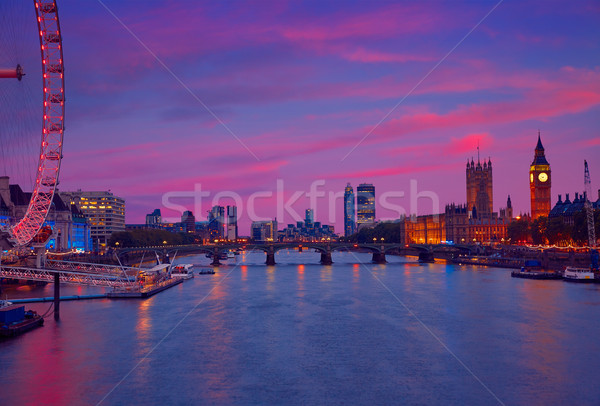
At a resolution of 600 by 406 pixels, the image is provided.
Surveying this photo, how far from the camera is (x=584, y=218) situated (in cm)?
12781

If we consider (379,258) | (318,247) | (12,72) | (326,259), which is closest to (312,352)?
(12,72)

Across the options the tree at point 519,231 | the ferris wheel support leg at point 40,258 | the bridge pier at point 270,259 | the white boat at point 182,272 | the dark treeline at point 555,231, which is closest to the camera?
the ferris wheel support leg at point 40,258

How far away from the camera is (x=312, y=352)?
135 ft

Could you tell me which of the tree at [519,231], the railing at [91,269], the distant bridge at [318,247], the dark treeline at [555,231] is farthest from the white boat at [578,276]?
the tree at [519,231]

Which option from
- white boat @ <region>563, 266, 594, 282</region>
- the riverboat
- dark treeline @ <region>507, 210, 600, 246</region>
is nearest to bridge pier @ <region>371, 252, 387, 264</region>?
dark treeline @ <region>507, 210, 600, 246</region>

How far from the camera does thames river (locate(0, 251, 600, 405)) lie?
31656 millimetres

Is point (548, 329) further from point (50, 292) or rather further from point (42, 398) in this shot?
point (50, 292)

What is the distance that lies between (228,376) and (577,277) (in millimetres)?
73930

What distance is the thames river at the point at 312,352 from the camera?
31656mm

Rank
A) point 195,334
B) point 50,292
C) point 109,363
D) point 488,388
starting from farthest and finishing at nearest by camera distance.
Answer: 1. point 50,292
2. point 195,334
3. point 109,363
4. point 488,388

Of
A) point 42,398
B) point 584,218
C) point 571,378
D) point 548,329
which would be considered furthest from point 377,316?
point 584,218

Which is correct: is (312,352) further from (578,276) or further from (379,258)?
(379,258)

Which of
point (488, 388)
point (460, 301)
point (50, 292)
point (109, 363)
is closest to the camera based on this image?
point (488, 388)

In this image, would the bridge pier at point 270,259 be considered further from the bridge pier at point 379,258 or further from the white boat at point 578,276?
the white boat at point 578,276
